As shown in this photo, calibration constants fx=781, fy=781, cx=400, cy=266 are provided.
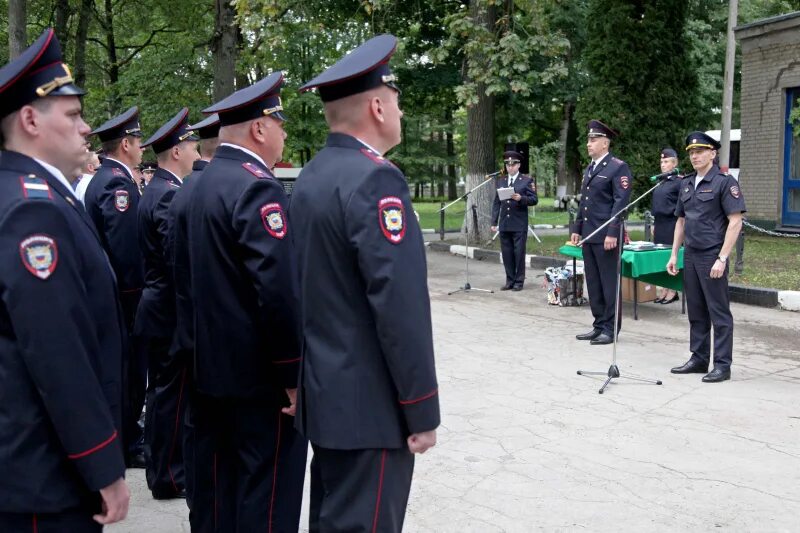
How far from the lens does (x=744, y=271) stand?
12352 mm

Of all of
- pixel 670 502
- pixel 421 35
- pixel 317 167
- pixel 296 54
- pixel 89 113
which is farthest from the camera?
pixel 296 54

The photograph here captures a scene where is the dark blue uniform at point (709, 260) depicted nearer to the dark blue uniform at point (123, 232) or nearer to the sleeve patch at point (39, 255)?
the dark blue uniform at point (123, 232)

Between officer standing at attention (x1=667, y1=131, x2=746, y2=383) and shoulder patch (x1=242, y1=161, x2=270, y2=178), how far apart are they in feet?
15.8

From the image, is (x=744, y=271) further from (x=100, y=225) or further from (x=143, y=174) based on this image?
(x=100, y=225)

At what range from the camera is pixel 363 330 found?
2508 millimetres

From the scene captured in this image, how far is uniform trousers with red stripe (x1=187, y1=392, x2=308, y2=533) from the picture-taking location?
3.28 meters

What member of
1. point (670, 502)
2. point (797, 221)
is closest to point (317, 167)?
point (670, 502)

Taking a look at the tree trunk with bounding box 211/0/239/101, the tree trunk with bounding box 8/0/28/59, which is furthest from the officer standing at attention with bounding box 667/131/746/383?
the tree trunk with bounding box 8/0/28/59

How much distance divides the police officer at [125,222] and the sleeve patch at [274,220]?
2051 mm

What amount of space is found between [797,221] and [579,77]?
7304 millimetres

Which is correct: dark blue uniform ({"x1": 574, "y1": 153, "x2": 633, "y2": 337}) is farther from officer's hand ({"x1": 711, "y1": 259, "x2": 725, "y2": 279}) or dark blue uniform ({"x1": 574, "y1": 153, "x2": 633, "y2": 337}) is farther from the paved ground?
officer's hand ({"x1": 711, "y1": 259, "x2": 725, "y2": 279})

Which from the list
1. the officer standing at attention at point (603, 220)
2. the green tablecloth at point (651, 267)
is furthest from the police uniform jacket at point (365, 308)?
the green tablecloth at point (651, 267)

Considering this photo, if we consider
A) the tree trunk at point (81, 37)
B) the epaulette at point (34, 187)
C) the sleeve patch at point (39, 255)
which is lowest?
the sleeve patch at point (39, 255)

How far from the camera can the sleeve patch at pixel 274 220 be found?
3.11 metres
